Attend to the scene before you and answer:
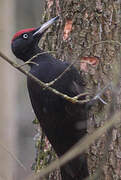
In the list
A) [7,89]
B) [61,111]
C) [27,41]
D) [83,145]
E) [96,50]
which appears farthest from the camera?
[7,89]

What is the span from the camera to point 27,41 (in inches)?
189

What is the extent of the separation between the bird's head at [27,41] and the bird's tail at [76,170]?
111 cm

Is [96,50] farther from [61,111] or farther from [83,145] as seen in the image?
[83,145]

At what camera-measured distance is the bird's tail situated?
435cm

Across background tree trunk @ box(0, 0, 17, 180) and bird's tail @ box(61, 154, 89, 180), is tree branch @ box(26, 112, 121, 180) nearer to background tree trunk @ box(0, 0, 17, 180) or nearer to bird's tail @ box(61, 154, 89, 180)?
bird's tail @ box(61, 154, 89, 180)

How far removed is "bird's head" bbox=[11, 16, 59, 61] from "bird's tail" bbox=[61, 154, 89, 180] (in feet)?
3.63

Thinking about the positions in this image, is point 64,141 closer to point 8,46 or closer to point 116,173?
point 116,173

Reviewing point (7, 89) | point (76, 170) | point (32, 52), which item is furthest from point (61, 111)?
point (7, 89)

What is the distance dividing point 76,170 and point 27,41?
1.24 meters

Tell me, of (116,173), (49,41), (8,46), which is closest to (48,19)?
(49,41)

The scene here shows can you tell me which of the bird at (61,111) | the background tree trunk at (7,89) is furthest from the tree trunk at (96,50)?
the background tree trunk at (7,89)

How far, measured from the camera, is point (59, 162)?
292 cm

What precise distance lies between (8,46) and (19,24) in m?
3.15

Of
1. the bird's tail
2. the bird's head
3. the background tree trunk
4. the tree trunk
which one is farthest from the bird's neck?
the background tree trunk
